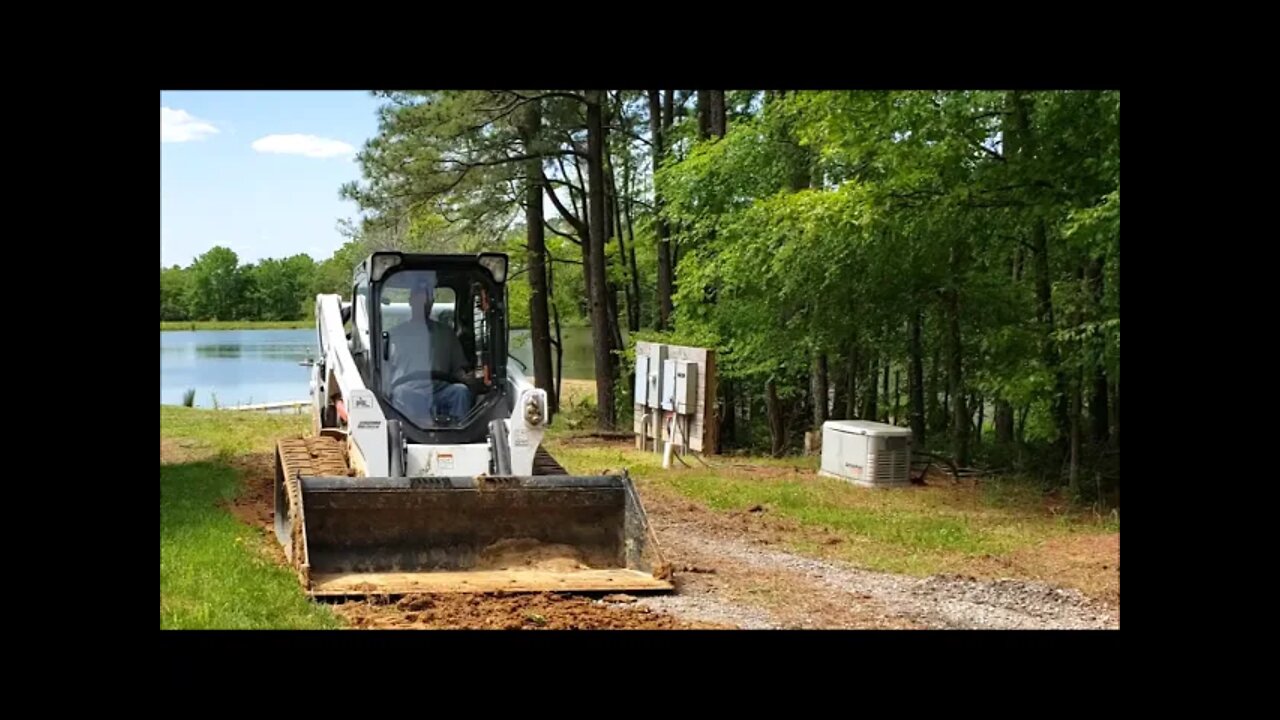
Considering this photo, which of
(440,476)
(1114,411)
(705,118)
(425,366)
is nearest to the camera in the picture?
(440,476)

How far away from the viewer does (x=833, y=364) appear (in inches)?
669

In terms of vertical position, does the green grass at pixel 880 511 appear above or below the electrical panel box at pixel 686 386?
below

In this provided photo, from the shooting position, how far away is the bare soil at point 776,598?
6.31 m

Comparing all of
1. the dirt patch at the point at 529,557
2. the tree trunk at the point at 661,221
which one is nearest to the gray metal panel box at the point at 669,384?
the tree trunk at the point at 661,221

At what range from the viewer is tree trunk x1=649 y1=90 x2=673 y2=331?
19.0 m

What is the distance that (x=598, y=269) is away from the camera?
19.0 metres

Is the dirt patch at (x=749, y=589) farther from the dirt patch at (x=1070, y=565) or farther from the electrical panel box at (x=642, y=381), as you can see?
the electrical panel box at (x=642, y=381)

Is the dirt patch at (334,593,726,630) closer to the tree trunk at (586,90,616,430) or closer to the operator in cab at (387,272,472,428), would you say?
the operator in cab at (387,272,472,428)

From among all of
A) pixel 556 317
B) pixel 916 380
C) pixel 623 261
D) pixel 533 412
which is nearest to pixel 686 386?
pixel 916 380

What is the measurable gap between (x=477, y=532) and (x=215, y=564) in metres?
1.53

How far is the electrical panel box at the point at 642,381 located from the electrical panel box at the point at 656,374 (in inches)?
4.5

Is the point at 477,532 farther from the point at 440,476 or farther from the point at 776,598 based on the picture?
the point at 776,598

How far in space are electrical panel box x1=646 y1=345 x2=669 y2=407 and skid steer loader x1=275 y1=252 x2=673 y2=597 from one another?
6.02 meters

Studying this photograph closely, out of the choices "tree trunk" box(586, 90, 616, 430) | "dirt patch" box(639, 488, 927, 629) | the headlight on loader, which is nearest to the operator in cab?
the headlight on loader
